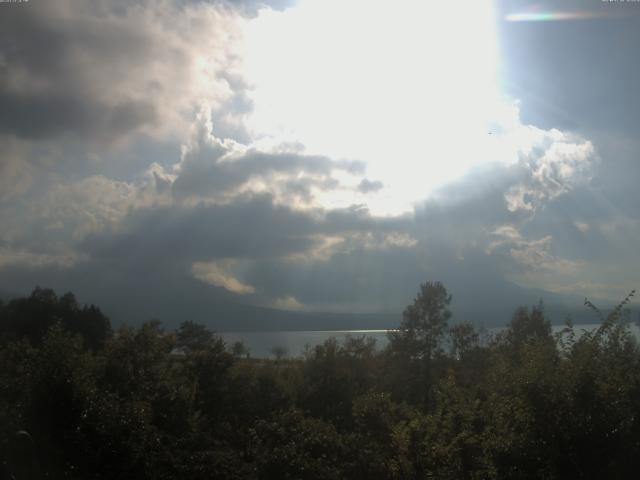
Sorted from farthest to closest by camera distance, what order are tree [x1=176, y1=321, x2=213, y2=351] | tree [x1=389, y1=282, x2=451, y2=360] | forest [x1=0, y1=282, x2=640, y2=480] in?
1. tree [x1=176, y1=321, x2=213, y2=351]
2. tree [x1=389, y1=282, x2=451, y2=360]
3. forest [x1=0, y1=282, x2=640, y2=480]

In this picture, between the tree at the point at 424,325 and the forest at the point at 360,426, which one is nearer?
the forest at the point at 360,426

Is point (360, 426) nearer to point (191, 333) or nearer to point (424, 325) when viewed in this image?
point (424, 325)

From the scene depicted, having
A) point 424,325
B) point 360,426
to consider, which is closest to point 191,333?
point 424,325

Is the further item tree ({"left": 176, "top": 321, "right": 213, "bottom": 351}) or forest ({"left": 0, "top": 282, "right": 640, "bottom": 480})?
tree ({"left": 176, "top": 321, "right": 213, "bottom": 351})

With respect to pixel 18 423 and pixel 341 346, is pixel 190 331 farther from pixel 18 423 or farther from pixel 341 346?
pixel 18 423

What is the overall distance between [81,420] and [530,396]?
36.2 ft

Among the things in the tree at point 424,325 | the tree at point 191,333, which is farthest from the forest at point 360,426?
the tree at point 191,333

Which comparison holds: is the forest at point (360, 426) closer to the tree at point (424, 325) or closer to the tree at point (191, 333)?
the tree at point (424, 325)

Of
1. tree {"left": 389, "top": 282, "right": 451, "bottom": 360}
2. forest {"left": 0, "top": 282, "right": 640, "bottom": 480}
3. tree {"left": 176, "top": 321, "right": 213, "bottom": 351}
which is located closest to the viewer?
forest {"left": 0, "top": 282, "right": 640, "bottom": 480}

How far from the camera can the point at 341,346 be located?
4328cm

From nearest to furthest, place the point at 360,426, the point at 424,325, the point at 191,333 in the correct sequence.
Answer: the point at 360,426
the point at 424,325
the point at 191,333

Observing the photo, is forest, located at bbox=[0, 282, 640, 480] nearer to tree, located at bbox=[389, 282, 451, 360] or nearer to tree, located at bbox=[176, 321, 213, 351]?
tree, located at bbox=[389, 282, 451, 360]

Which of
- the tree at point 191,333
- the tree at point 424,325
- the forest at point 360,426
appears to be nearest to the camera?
the forest at point 360,426

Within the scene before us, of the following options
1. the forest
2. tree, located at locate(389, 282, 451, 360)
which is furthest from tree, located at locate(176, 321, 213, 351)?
the forest
